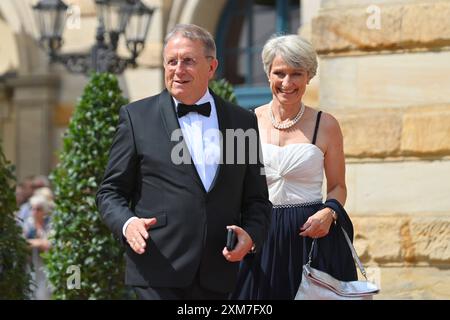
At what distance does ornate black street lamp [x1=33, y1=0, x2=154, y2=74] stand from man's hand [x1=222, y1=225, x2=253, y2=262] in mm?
7447

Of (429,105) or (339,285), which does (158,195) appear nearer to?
(339,285)

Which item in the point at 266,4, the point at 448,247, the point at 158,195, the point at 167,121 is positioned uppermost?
the point at 266,4

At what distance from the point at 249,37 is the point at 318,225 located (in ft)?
37.7

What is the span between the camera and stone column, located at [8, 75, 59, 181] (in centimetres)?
1766

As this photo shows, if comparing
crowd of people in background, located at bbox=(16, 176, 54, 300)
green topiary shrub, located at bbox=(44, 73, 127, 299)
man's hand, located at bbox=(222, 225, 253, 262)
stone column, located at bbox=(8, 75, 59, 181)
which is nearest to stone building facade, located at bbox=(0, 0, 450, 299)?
green topiary shrub, located at bbox=(44, 73, 127, 299)

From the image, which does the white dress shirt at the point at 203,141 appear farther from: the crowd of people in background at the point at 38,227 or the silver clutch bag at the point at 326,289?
the crowd of people in background at the point at 38,227

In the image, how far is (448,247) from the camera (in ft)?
22.8

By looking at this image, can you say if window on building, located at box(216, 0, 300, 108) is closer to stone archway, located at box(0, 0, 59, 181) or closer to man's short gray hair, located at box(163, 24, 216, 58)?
stone archway, located at box(0, 0, 59, 181)

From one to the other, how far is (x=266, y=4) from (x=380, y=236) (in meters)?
9.79

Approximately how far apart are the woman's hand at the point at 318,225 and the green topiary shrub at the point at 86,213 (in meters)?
3.29

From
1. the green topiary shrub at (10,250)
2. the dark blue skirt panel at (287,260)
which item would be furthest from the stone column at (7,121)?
the dark blue skirt panel at (287,260)

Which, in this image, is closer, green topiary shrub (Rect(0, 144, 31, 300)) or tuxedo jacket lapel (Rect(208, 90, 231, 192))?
tuxedo jacket lapel (Rect(208, 90, 231, 192))
